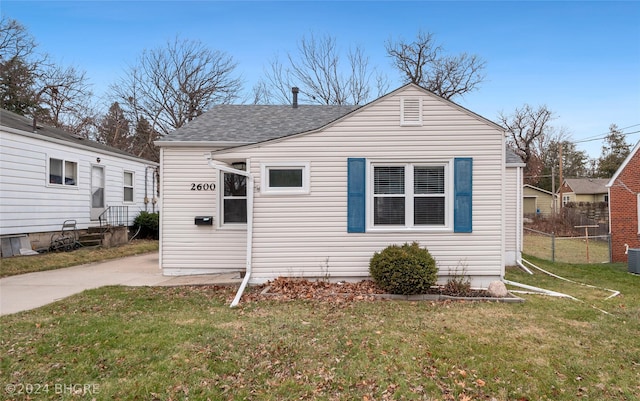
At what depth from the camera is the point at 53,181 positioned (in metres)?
11.0

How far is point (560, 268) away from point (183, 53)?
967 inches

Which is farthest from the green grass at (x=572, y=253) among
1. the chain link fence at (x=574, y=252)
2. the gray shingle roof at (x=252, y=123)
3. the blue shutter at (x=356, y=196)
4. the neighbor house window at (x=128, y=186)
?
the neighbor house window at (x=128, y=186)

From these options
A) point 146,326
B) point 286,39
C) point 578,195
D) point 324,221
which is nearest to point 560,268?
point 324,221

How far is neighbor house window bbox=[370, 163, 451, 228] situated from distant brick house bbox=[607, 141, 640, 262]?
11.3 m

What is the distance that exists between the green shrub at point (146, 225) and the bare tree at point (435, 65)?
19087 mm

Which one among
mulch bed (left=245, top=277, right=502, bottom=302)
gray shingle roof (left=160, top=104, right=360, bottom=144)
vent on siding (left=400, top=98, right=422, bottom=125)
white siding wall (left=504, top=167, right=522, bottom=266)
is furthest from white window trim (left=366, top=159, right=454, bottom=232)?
white siding wall (left=504, top=167, right=522, bottom=266)

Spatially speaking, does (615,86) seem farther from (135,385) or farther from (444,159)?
(135,385)

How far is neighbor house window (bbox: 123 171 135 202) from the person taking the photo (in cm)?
1427

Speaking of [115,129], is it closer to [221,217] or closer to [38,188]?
[38,188]

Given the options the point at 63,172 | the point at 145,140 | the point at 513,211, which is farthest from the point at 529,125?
the point at 63,172

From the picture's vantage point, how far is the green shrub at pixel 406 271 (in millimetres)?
5973

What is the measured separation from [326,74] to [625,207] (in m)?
16.2

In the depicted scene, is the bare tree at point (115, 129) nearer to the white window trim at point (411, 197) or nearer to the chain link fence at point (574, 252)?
the white window trim at point (411, 197)

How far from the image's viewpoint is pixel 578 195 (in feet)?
134
